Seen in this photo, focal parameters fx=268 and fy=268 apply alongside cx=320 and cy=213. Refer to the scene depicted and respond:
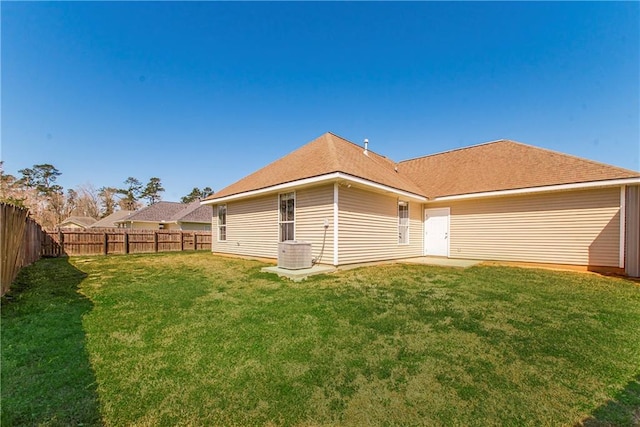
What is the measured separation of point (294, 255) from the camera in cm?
798

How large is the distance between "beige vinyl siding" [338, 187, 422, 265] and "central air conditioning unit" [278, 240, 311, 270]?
1.11 m

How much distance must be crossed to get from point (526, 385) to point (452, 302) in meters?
2.43

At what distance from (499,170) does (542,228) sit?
9.76 ft

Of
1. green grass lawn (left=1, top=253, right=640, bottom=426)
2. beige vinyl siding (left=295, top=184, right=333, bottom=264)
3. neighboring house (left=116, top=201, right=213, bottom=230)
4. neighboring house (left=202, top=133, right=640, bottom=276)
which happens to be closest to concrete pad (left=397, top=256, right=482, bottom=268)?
neighboring house (left=202, top=133, right=640, bottom=276)

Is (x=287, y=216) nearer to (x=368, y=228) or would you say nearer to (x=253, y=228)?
(x=253, y=228)

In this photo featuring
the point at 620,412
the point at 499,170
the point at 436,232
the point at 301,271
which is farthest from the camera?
the point at 436,232

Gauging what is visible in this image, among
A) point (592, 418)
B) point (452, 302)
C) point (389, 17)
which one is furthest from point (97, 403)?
point (389, 17)

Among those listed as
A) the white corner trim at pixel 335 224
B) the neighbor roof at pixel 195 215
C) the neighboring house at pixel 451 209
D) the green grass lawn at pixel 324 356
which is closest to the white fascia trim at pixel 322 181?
the neighboring house at pixel 451 209

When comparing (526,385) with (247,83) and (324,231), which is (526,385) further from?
(247,83)

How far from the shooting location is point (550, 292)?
5801 millimetres

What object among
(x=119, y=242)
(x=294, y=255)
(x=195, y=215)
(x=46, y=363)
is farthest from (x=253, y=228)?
Answer: (x=195, y=215)

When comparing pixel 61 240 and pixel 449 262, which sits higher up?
pixel 61 240

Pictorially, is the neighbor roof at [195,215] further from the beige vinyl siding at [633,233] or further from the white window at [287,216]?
the beige vinyl siding at [633,233]

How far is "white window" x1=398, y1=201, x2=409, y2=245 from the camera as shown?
11.1 meters
